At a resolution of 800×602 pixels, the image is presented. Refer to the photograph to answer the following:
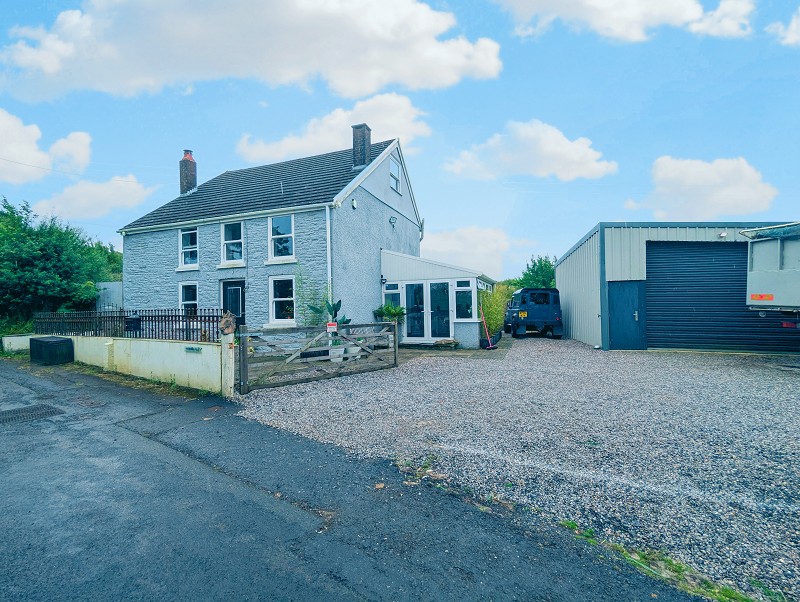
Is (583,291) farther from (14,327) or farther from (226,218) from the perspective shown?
(14,327)

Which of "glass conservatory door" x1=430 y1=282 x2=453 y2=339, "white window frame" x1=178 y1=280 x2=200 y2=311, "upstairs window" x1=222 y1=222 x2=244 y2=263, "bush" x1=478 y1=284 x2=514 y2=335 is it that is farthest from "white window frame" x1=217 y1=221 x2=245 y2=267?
"bush" x1=478 y1=284 x2=514 y2=335

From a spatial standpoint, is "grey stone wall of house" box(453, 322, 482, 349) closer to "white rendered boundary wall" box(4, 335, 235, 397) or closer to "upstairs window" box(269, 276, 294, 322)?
"upstairs window" box(269, 276, 294, 322)

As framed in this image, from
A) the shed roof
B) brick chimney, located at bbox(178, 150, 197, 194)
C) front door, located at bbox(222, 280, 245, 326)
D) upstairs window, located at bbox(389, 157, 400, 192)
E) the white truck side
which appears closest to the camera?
the shed roof

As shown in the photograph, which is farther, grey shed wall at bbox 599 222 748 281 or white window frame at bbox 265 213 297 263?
white window frame at bbox 265 213 297 263

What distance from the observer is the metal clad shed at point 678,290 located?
44.2 ft

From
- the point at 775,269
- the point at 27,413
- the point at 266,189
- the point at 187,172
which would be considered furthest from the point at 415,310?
the point at 187,172

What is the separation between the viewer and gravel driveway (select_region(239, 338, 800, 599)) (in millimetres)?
3170

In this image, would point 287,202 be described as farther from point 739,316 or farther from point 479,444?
point 739,316

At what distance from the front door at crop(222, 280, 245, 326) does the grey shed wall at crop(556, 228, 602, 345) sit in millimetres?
13742

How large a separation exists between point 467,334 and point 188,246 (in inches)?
490

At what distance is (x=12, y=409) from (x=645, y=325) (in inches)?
683

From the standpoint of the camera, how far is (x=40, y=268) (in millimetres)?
18875

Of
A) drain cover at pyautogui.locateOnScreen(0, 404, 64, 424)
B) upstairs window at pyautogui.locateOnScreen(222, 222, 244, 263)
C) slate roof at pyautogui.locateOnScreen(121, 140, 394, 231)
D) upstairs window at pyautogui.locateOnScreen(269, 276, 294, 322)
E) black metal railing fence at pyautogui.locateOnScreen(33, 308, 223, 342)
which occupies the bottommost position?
drain cover at pyautogui.locateOnScreen(0, 404, 64, 424)

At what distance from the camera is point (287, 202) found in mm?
15297
